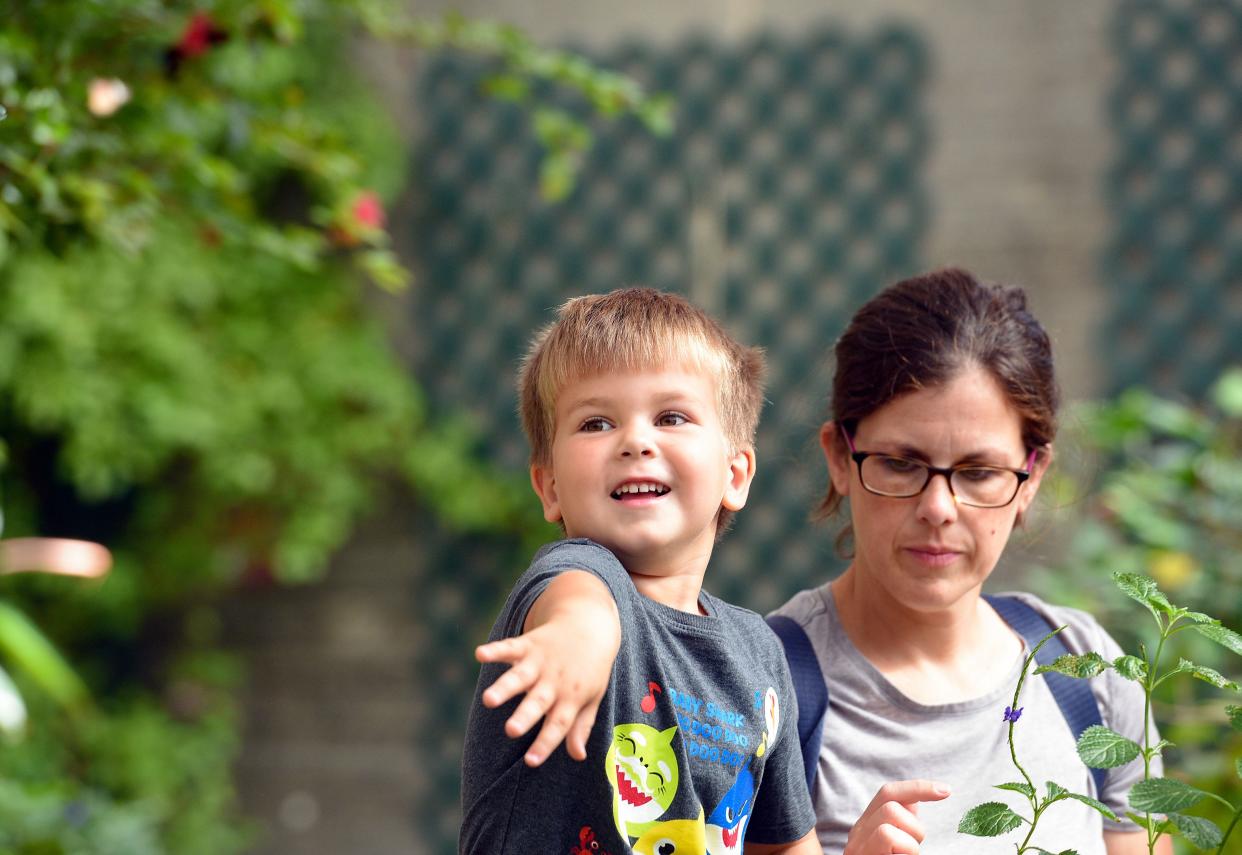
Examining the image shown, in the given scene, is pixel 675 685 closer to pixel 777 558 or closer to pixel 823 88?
pixel 777 558

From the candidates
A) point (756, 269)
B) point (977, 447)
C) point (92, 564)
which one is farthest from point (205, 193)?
point (756, 269)

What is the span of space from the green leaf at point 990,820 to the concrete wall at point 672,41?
272 cm

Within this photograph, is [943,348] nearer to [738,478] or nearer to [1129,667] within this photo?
[738,478]

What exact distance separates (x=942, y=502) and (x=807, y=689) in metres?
0.23

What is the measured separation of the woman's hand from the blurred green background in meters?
2.20

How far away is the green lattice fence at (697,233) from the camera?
152 inches

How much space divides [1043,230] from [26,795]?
289cm

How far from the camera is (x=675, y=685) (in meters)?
1.03

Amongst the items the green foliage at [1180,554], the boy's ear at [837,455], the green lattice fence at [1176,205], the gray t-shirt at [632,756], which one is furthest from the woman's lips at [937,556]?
the green lattice fence at [1176,205]

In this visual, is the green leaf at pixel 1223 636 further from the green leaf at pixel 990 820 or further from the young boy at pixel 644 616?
the young boy at pixel 644 616

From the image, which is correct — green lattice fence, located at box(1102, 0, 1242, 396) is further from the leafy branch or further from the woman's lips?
the leafy branch

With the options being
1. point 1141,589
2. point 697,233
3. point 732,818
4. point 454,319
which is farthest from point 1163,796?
point 454,319

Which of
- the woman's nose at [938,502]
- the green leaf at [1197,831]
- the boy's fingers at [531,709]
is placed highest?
the woman's nose at [938,502]

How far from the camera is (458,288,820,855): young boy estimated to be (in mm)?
983
